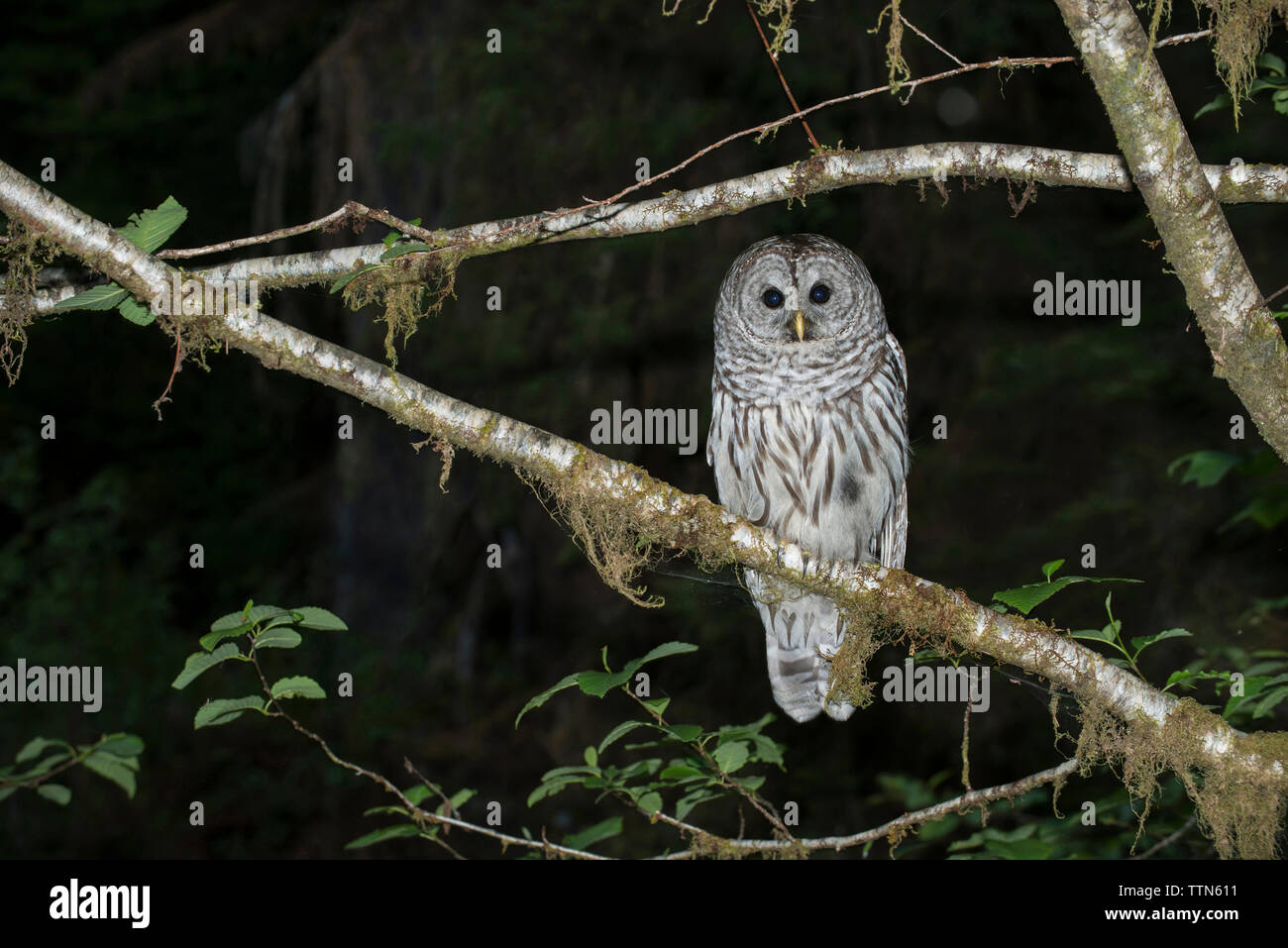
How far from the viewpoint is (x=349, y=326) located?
8758 millimetres

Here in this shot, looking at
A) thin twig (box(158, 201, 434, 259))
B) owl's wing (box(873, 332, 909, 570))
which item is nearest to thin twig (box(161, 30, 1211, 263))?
thin twig (box(158, 201, 434, 259))

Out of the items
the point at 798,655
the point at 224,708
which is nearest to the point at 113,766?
the point at 224,708

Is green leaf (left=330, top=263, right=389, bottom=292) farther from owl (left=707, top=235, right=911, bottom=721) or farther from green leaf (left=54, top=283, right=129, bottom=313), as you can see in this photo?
owl (left=707, top=235, right=911, bottom=721)

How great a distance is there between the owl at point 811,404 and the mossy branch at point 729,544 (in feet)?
4.25

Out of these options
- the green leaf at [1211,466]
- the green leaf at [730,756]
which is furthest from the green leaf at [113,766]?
the green leaf at [1211,466]

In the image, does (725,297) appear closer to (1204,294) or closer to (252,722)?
(1204,294)

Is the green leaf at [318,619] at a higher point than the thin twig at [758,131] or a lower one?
lower

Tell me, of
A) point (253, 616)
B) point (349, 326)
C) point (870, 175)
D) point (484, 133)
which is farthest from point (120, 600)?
point (870, 175)

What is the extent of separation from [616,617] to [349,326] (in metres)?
3.27

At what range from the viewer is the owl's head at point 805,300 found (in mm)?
4551

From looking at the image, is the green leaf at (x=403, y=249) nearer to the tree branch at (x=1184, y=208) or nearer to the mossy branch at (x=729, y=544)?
the mossy branch at (x=729, y=544)

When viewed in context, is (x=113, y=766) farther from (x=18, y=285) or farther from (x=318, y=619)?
(x=18, y=285)

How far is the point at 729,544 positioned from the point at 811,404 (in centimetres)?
155

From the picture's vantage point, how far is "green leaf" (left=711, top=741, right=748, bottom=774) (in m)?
2.95
